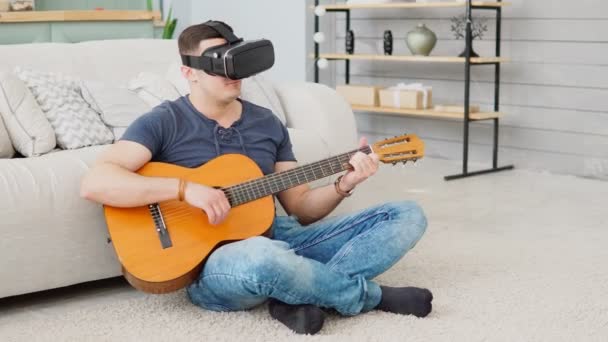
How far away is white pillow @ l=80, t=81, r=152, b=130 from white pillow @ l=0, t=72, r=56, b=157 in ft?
0.77

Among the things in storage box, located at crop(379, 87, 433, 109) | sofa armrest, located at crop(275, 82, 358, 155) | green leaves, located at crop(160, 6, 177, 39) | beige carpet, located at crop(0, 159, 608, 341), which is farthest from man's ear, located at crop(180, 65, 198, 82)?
green leaves, located at crop(160, 6, 177, 39)

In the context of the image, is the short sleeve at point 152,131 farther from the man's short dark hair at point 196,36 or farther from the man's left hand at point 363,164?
the man's left hand at point 363,164

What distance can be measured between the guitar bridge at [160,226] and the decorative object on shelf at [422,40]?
2.87 meters

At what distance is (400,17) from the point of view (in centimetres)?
534

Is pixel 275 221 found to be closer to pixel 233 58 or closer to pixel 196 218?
pixel 196 218

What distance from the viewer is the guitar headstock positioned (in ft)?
7.54

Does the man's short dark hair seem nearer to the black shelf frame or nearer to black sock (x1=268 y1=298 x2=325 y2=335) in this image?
black sock (x1=268 y1=298 x2=325 y2=335)

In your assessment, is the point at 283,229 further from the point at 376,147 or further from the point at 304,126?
the point at 304,126

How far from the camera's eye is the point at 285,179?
2305 mm

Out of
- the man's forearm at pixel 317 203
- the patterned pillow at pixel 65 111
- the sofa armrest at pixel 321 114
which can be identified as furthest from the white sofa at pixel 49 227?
the sofa armrest at pixel 321 114

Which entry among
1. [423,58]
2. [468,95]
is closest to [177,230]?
[468,95]

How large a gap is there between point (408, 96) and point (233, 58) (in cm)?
273

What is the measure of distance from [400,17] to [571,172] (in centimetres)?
137

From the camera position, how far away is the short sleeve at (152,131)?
2.31 metres
